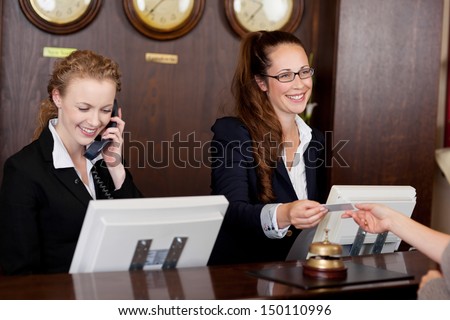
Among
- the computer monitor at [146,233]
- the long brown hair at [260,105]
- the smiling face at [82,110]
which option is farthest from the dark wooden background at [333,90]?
the computer monitor at [146,233]

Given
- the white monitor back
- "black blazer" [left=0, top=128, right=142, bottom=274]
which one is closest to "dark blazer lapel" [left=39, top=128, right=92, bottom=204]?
"black blazer" [left=0, top=128, right=142, bottom=274]

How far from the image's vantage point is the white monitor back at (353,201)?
2.82m

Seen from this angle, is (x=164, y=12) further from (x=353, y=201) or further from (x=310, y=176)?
(x=353, y=201)

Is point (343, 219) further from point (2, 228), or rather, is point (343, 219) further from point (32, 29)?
point (32, 29)

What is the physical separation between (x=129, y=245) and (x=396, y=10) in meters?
3.36

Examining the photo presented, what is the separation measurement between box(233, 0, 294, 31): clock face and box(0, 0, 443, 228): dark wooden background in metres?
0.13

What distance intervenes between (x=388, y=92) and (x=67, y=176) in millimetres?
2866

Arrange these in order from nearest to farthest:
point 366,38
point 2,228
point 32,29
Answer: point 2,228, point 32,29, point 366,38

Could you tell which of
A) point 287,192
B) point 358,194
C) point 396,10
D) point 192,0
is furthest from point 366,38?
point 358,194

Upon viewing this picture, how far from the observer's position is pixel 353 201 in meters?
2.83

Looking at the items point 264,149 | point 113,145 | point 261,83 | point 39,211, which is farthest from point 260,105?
point 39,211

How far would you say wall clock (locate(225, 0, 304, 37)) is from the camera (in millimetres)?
5055

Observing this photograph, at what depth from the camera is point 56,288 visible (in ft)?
6.93

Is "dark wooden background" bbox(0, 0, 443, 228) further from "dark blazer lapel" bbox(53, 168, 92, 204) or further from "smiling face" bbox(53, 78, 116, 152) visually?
"dark blazer lapel" bbox(53, 168, 92, 204)
